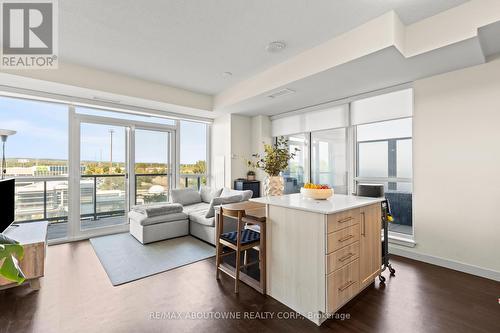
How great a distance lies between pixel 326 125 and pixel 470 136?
2.10m

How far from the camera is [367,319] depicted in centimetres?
200

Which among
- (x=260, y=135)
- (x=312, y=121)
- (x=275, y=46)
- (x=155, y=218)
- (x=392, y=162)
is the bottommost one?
(x=155, y=218)

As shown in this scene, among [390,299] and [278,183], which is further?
[278,183]

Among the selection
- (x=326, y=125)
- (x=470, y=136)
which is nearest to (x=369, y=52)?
(x=470, y=136)

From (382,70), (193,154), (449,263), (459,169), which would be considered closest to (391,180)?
(459,169)

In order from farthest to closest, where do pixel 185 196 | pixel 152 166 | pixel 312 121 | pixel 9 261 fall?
pixel 152 166 < pixel 185 196 < pixel 312 121 < pixel 9 261

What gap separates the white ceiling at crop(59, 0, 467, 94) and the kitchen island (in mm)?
1952

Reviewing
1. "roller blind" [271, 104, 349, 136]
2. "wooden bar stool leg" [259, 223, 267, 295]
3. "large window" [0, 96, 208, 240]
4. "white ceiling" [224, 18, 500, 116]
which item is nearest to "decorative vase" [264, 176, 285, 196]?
"wooden bar stool leg" [259, 223, 267, 295]

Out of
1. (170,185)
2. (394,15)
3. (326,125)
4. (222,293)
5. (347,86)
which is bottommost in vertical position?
(222,293)

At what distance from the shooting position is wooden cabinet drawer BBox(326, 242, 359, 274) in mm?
1920

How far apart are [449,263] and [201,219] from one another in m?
3.55

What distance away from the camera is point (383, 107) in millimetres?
3746

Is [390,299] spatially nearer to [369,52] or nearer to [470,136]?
[470,136]

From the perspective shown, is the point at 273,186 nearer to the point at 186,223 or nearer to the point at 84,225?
the point at 186,223
